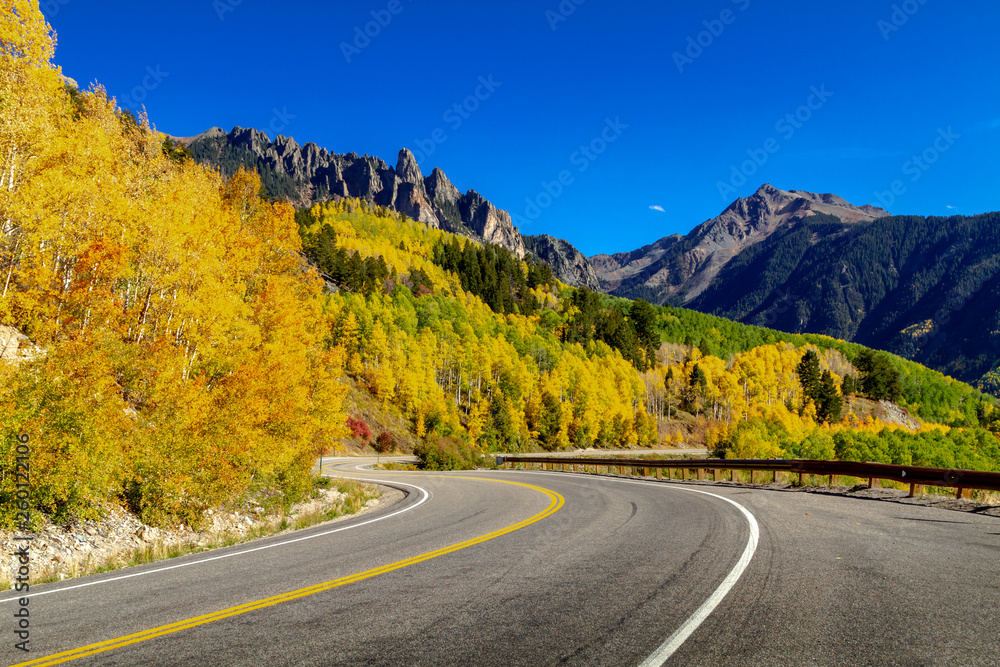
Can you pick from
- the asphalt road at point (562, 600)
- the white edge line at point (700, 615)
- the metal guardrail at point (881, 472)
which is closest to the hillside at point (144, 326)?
the asphalt road at point (562, 600)

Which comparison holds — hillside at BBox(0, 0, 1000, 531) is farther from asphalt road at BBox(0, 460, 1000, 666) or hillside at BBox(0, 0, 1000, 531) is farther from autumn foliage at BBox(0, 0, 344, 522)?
asphalt road at BBox(0, 460, 1000, 666)

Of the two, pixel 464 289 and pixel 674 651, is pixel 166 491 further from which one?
pixel 464 289

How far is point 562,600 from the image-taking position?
538 centimetres

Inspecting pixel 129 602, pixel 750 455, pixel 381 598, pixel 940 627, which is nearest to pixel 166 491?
pixel 129 602

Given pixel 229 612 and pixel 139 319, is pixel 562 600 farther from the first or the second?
pixel 139 319

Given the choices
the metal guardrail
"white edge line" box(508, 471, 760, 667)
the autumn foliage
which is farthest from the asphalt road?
the autumn foliage

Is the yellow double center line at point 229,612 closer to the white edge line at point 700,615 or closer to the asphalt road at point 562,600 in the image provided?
the asphalt road at point 562,600

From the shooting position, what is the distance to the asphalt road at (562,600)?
4.12 meters

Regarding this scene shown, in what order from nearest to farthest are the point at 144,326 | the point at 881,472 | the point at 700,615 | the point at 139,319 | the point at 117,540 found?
1. the point at 700,615
2. the point at 117,540
3. the point at 881,472
4. the point at 139,319
5. the point at 144,326

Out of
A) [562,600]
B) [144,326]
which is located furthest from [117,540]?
[144,326]

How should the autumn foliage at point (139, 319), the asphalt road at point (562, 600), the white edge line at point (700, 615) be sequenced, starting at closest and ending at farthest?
1. the white edge line at point (700, 615)
2. the asphalt road at point (562, 600)
3. the autumn foliage at point (139, 319)

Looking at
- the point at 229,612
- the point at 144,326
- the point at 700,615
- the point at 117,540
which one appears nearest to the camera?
the point at 700,615

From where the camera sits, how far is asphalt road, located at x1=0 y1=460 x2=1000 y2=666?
4.12m

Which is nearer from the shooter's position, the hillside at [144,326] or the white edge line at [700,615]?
the white edge line at [700,615]
